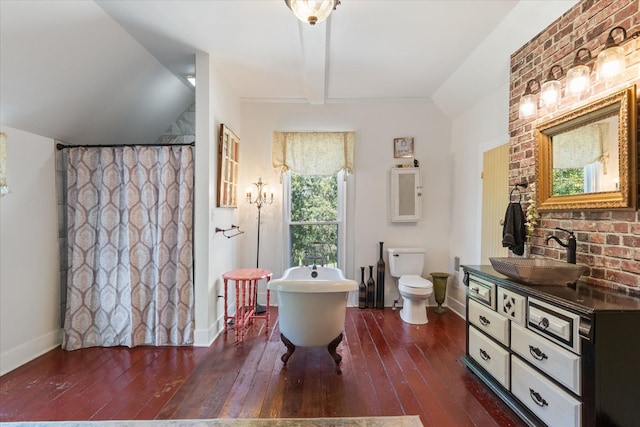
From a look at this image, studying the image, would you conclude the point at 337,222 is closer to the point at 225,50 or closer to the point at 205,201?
the point at 205,201

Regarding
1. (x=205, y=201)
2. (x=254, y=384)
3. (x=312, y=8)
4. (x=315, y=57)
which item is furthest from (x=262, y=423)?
(x=315, y=57)

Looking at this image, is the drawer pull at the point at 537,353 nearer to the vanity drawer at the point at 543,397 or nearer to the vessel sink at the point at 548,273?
the vanity drawer at the point at 543,397

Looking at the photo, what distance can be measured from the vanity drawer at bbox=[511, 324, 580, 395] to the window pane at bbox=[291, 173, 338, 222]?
100.0 inches

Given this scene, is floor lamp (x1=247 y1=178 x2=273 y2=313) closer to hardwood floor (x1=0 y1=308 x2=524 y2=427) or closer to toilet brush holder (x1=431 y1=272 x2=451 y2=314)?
hardwood floor (x1=0 y1=308 x2=524 y2=427)

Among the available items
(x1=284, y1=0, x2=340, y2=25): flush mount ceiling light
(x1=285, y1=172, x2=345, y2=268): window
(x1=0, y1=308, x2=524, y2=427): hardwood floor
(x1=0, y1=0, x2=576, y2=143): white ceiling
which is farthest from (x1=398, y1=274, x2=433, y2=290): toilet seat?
(x1=284, y1=0, x2=340, y2=25): flush mount ceiling light

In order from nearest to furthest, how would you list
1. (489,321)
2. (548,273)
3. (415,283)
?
(548,273) → (489,321) → (415,283)

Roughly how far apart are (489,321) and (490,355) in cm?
23

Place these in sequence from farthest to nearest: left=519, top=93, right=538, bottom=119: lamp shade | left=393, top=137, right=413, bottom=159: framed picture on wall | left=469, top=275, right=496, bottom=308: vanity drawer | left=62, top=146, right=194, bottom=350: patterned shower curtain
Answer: left=393, top=137, right=413, bottom=159: framed picture on wall, left=62, top=146, right=194, bottom=350: patterned shower curtain, left=519, top=93, right=538, bottom=119: lamp shade, left=469, top=275, right=496, bottom=308: vanity drawer

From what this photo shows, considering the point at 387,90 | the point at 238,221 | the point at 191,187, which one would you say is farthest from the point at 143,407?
the point at 387,90

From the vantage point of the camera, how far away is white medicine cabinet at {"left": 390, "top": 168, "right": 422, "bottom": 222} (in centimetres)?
383

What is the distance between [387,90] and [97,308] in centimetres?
395

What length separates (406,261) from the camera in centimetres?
370

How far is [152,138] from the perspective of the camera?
12.5 ft

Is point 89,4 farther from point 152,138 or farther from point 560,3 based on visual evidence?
point 560,3
